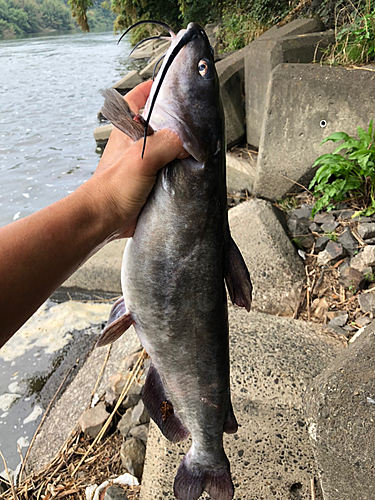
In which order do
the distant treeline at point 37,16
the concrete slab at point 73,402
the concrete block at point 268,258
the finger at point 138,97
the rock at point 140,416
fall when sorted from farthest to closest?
the distant treeline at point 37,16 < the concrete block at point 268,258 < the concrete slab at point 73,402 < the rock at point 140,416 < the finger at point 138,97

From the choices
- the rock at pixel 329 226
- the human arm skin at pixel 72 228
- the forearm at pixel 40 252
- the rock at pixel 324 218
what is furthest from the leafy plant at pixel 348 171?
the forearm at pixel 40 252

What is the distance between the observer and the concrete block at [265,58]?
555cm

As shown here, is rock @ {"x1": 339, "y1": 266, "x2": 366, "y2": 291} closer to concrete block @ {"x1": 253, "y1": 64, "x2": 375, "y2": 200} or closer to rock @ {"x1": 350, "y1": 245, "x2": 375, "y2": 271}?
rock @ {"x1": 350, "y1": 245, "x2": 375, "y2": 271}

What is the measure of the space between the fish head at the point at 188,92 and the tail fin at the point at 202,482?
1.37 metres

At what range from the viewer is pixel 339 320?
10.7ft

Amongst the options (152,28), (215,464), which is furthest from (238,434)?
(152,28)

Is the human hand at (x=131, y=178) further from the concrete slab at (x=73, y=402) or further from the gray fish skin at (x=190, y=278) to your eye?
the concrete slab at (x=73, y=402)

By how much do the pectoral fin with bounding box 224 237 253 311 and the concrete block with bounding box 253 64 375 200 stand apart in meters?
3.55

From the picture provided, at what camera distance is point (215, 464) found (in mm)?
1793

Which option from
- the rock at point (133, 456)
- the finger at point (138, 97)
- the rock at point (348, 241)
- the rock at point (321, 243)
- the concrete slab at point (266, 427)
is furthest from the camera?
the rock at point (321, 243)

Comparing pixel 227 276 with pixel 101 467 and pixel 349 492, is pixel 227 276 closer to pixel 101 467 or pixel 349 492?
pixel 349 492

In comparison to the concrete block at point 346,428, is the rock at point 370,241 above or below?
below

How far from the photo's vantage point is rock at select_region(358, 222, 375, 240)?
148 inches

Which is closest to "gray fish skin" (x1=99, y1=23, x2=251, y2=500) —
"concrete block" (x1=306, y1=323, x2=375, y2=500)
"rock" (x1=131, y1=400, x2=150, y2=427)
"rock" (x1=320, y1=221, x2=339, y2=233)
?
"concrete block" (x1=306, y1=323, x2=375, y2=500)
